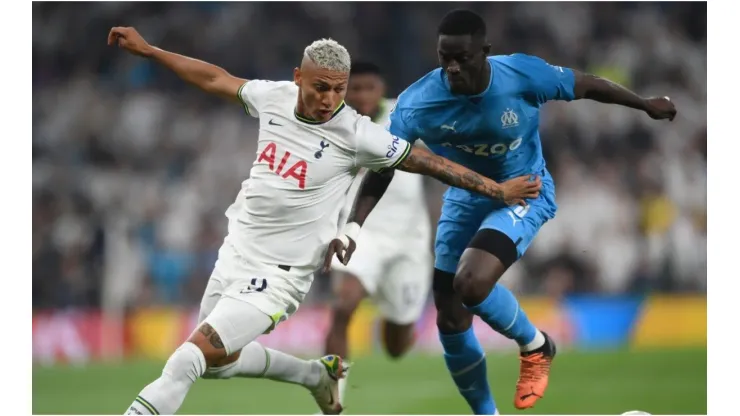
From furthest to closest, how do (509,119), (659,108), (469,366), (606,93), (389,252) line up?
(389,252), (469,366), (659,108), (606,93), (509,119)

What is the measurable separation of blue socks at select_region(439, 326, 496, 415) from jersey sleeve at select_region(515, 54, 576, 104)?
1.75 metres

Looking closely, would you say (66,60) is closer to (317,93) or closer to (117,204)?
(117,204)

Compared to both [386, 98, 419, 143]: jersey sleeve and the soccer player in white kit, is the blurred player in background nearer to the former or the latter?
[386, 98, 419, 143]: jersey sleeve

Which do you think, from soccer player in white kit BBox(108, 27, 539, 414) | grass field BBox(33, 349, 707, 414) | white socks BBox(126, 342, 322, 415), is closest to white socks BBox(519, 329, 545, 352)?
soccer player in white kit BBox(108, 27, 539, 414)

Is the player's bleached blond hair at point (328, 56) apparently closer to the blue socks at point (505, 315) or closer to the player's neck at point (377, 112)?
the blue socks at point (505, 315)

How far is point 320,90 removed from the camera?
253 inches

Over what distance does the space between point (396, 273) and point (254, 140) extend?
8960 mm

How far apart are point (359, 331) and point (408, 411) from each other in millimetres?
6412

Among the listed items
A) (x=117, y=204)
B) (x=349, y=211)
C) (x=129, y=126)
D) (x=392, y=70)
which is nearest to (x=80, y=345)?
(x=117, y=204)

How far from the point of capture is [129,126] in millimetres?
18688

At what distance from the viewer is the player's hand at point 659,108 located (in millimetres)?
7062

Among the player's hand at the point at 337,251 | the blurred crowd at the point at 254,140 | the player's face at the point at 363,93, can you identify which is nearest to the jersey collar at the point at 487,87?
the player's hand at the point at 337,251

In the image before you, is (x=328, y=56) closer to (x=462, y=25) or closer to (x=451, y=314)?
(x=462, y=25)

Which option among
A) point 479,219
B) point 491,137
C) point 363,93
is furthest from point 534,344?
point 363,93
